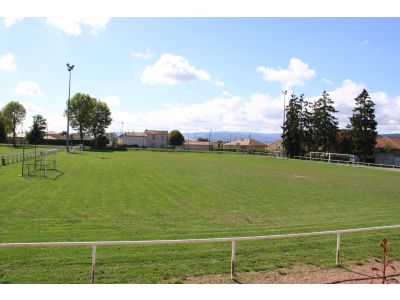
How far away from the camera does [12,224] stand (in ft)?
39.1

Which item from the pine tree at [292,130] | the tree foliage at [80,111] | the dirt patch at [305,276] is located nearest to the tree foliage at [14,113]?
the tree foliage at [80,111]

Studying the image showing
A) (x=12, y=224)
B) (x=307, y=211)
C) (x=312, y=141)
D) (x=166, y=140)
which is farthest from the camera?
(x=166, y=140)

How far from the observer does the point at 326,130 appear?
242ft

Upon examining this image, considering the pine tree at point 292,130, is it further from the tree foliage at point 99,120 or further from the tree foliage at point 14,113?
the tree foliage at point 14,113

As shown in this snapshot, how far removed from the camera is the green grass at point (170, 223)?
8234 mm

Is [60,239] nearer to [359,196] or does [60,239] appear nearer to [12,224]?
[12,224]

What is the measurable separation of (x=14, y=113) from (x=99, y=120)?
22310mm

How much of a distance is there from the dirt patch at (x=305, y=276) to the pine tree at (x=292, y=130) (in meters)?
70.3

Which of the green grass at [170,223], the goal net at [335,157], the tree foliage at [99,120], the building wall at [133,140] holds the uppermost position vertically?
the tree foliage at [99,120]

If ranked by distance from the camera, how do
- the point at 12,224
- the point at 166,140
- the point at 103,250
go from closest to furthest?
the point at 103,250 → the point at 12,224 → the point at 166,140

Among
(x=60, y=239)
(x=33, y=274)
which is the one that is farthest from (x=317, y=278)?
(x=60, y=239)

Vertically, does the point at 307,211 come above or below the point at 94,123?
below

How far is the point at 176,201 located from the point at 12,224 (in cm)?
729

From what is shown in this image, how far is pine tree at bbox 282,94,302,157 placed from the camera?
7712cm
